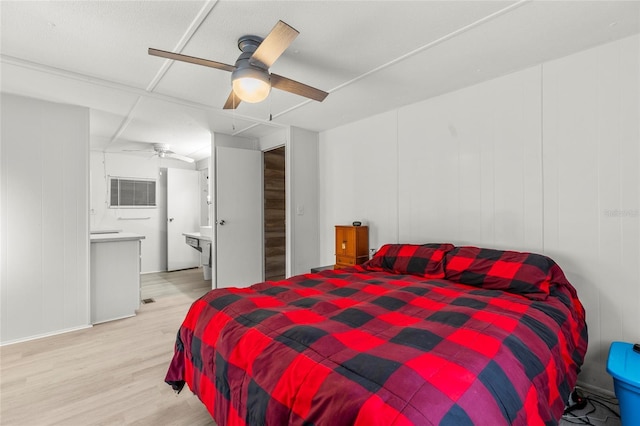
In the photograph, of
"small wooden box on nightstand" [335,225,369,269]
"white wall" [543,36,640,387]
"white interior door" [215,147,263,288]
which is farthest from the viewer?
"white interior door" [215,147,263,288]

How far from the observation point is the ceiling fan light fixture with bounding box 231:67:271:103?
5.77 ft

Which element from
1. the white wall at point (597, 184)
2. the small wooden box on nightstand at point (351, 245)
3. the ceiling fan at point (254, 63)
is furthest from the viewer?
the small wooden box on nightstand at point (351, 245)

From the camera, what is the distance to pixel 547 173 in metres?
2.24

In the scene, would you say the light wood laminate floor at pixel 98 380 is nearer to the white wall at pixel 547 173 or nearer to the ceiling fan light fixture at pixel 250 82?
the ceiling fan light fixture at pixel 250 82

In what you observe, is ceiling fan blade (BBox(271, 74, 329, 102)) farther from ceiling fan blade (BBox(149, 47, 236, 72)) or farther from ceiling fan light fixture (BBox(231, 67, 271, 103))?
ceiling fan blade (BBox(149, 47, 236, 72))

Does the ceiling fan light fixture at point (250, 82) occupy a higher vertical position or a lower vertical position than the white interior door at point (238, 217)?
higher

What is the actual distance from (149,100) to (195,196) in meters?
3.58

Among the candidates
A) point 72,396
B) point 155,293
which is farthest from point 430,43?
point 155,293

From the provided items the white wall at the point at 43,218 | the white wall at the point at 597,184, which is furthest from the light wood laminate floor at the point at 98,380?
the white wall at the point at 597,184

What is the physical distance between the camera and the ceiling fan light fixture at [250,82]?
1.76 m

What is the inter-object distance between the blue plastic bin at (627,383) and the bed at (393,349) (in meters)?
0.16

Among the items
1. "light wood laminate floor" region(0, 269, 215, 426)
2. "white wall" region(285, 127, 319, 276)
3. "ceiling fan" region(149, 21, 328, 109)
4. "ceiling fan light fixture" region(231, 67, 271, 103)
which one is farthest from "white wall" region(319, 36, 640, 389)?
"light wood laminate floor" region(0, 269, 215, 426)

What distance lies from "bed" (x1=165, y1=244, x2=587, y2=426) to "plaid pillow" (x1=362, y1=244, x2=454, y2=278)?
25 centimetres

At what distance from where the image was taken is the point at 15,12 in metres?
1.69
